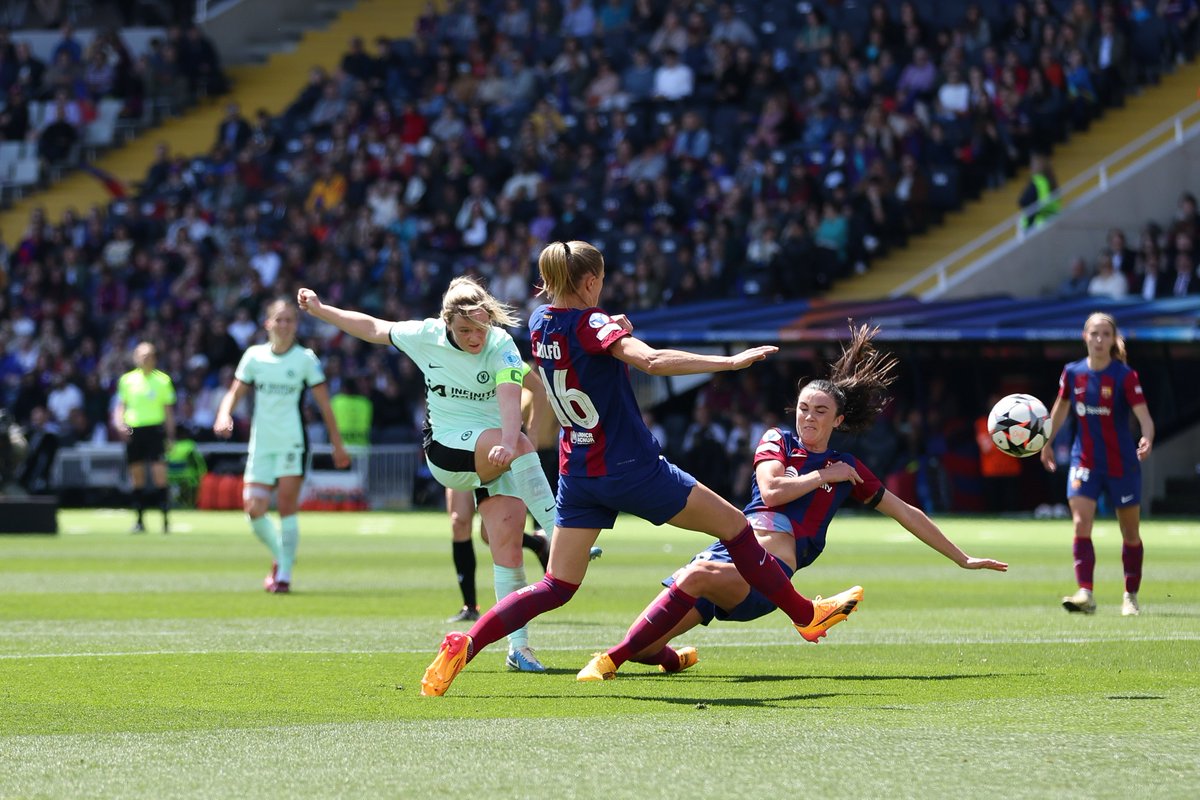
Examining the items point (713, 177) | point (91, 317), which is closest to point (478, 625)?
point (713, 177)

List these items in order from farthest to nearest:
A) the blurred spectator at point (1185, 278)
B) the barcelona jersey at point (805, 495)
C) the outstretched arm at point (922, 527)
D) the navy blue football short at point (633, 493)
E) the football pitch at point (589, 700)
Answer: the blurred spectator at point (1185, 278) < the barcelona jersey at point (805, 495) < the outstretched arm at point (922, 527) < the navy blue football short at point (633, 493) < the football pitch at point (589, 700)

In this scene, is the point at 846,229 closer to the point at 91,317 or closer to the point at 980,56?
the point at 980,56

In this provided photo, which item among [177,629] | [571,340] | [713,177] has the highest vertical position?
[713,177]

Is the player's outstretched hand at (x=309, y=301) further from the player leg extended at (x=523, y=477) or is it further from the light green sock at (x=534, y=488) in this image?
the light green sock at (x=534, y=488)

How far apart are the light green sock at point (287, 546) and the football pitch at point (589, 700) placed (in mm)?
221

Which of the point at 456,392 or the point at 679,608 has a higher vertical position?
the point at 456,392

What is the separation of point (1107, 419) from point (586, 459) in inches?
235

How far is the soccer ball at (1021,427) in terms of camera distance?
10656mm

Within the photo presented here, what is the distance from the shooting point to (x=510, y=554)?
30.9 feet

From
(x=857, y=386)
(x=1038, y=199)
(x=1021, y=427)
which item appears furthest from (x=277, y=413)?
(x=1038, y=199)

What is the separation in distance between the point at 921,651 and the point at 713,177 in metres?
22.0

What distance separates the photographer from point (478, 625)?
8.20 m

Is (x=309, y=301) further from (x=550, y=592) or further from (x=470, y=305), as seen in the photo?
(x=550, y=592)

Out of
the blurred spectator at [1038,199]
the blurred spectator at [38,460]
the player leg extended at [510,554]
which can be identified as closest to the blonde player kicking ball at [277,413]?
the player leg extended at [510,554]
